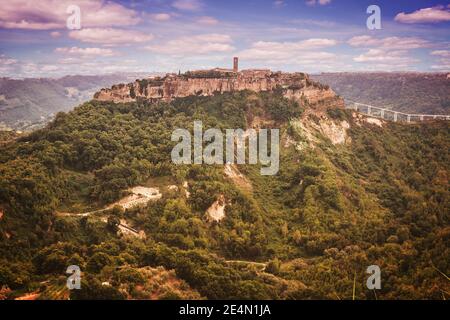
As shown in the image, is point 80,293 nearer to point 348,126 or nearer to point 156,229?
point 156,229

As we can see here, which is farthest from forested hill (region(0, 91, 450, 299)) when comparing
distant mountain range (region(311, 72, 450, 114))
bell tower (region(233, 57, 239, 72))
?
distant mountain range (region(311, 72, 450, 114))

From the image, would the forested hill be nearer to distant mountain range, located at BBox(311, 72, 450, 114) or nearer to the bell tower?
the bell tower

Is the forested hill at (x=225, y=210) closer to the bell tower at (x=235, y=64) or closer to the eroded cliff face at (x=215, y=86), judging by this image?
the eroded cliff face at (x=215, y=86)

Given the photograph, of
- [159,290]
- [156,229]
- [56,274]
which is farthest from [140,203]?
[159,290]

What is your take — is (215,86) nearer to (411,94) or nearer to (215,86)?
(215,86)

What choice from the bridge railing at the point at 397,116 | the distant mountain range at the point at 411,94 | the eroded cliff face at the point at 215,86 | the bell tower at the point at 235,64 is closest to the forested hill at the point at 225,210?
the eroded cliff face at the point at 215,86

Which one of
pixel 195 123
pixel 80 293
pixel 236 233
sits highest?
pixel 195 123

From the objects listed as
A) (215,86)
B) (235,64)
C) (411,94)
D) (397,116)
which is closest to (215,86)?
(215,86)
